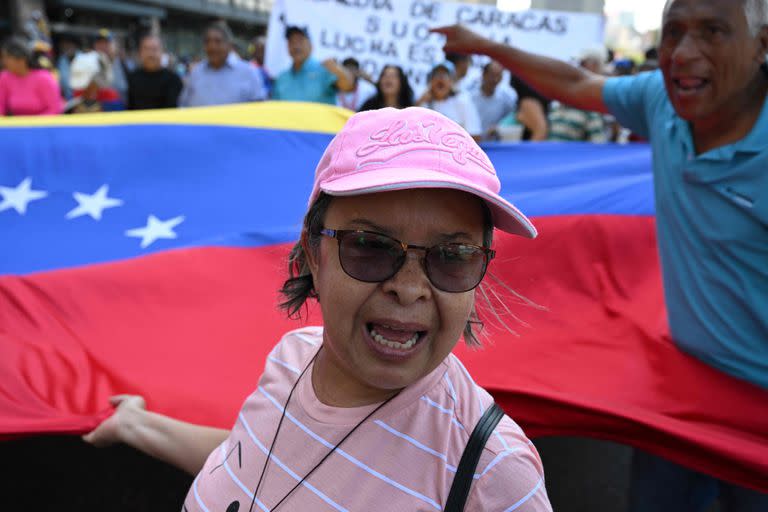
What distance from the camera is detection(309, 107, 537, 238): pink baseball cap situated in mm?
956

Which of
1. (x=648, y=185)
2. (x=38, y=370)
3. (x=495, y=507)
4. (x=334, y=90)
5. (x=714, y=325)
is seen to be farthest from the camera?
(x=334, y=90)

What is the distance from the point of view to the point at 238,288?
2559mm

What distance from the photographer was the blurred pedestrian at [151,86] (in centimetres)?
639

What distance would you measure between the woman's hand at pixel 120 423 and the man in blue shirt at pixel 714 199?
1470 millimetres

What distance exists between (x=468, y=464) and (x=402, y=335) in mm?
211

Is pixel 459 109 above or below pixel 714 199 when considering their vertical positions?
below

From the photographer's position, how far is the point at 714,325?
5.83ft

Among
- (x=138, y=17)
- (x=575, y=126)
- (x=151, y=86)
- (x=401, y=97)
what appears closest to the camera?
(x=575, y=126)

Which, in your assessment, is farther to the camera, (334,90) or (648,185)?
(334,90)

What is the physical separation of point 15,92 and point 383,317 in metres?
6.45

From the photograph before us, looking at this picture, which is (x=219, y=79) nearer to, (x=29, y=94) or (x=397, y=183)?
(x=29, y=94)

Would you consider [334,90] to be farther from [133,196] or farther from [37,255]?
[37,255]

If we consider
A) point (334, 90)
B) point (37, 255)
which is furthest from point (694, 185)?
point (334, 90)

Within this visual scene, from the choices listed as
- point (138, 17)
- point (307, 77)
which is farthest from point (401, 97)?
point (138, 17)
